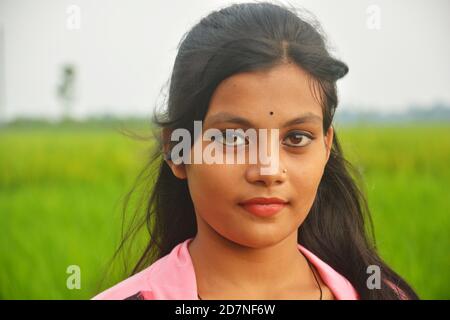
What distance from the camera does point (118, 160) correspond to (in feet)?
12.5

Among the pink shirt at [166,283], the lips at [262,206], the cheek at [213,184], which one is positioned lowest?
the pink shirt at [166,283]

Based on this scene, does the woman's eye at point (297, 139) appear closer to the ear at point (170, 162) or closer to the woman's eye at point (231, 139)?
the woman's eye at point (231, 139)

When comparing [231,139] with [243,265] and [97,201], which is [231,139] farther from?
[97,201]

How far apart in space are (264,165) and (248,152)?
A: 0.18 feet

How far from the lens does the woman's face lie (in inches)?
58.8

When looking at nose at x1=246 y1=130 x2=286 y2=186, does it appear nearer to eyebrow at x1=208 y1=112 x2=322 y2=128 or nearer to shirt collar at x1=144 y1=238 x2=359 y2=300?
eyebrow at x1=208 y1=112 x2=322 y2=128

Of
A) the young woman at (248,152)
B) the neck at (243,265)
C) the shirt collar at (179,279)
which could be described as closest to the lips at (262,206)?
the young woman at (248,152)

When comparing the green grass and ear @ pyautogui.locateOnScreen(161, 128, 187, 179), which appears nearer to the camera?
ear @ pyautogui.locateOnScreen(161, 128, 187, 179)

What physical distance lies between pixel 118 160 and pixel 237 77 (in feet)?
7.87

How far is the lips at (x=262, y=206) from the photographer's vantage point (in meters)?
1.50

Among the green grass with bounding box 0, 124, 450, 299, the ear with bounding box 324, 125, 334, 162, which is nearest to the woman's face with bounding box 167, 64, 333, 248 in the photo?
the ear with bounding box 324, 125, 334, 162

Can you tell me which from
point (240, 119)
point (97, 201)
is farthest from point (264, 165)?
point (97, 201)
